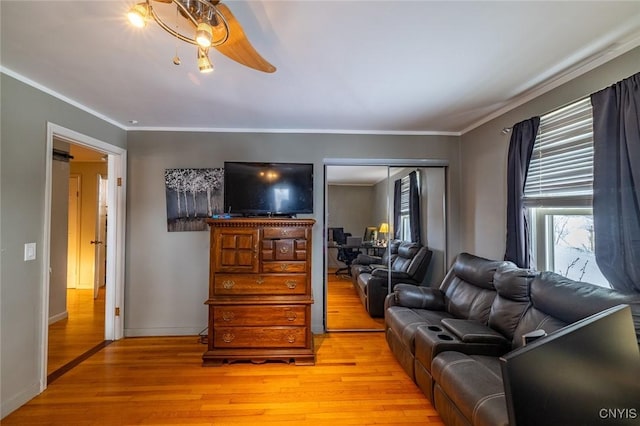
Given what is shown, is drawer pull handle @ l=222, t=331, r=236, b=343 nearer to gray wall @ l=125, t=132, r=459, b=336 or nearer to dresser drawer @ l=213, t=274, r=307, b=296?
dresser drawer @ l=213, t=274, r=307, b=296

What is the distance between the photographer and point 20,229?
2.15 meters

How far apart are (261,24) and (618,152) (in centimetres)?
221

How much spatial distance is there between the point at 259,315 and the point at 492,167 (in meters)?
2.82

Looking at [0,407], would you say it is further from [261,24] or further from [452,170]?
[452,170]

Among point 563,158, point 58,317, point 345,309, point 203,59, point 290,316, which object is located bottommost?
point 58,317

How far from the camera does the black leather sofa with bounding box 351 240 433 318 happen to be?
3574mm

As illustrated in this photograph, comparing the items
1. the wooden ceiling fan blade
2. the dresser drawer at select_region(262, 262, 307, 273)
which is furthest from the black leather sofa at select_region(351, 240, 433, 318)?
the wooden ceiling fan blade

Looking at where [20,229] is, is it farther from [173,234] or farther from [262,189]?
[262,189]

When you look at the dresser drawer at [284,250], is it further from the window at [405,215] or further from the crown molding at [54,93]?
the crown molding at [54,93]

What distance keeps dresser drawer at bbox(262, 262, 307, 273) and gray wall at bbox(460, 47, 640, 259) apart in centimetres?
200

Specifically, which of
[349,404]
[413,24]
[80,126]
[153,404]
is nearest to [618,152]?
[413,24]

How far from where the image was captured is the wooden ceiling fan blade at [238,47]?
1216 millimetres

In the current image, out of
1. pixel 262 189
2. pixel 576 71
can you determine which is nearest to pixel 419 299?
pixel 262 189

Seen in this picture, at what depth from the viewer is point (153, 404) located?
215 centimetres
